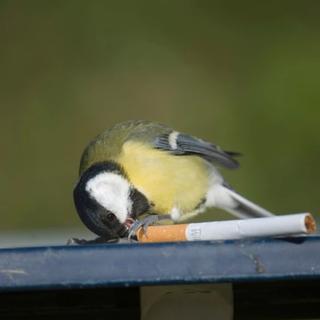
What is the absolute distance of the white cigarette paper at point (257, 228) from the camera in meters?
1.27

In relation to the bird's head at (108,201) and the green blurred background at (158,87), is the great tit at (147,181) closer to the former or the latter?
the bird's head at (108,201)

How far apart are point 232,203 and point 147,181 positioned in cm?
46

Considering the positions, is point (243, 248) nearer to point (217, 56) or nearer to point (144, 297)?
point (144, 297)

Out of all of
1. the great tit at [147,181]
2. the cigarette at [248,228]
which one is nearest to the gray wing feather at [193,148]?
the great tit at [147,181]

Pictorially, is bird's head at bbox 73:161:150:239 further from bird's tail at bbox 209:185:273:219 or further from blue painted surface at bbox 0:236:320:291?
blue painted surface at bbox 0:236:320:291

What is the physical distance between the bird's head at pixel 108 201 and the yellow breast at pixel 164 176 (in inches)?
1.1

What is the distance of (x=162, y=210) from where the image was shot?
2512 mm

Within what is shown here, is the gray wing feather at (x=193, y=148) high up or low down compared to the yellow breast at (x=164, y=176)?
up

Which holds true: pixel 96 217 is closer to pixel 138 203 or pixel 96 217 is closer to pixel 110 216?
pixel 110 216

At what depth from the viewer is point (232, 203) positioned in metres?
2.89

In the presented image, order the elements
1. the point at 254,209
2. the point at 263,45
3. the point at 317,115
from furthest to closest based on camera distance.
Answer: the point at 263,45, the point at 317,115, the point at 254,209

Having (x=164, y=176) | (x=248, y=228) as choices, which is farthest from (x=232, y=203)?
(x=248, y=228)

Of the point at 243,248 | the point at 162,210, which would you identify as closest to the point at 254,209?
the point at 162,210

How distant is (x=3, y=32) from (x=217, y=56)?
0.87m
